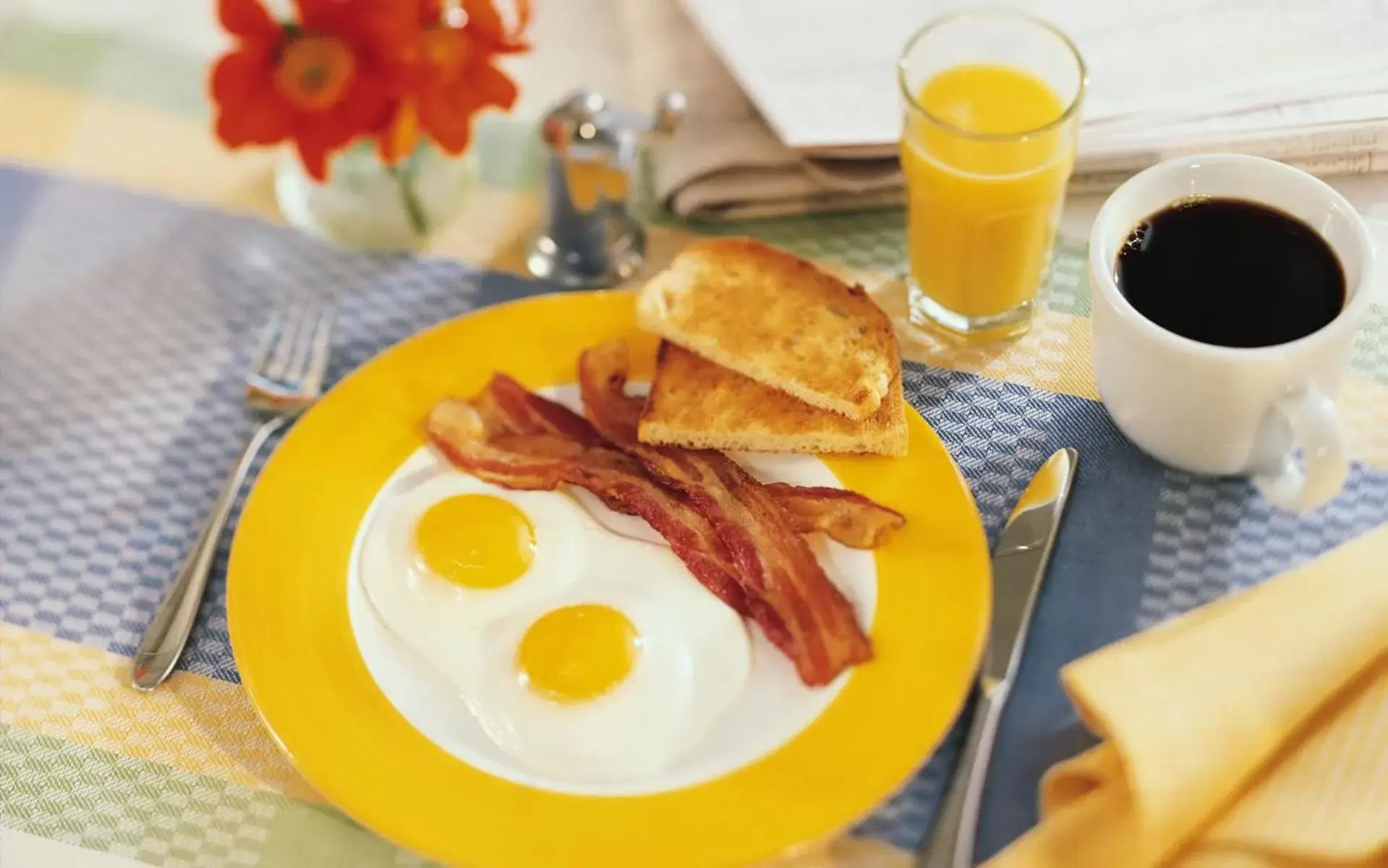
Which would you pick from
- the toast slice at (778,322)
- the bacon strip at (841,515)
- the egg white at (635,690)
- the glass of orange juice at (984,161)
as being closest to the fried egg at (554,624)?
the egg white at (635,690)

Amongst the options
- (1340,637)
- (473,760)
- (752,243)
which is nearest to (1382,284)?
(1340,637)

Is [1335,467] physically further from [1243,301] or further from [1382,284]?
[1382,284]

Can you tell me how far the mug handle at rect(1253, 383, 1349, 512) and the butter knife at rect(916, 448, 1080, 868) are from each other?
229 millimetres

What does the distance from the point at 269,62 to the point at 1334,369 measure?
3.83 ft

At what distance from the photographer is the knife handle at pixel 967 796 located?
116 cm

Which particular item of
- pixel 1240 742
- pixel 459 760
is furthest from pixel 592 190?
pixel 1240 742

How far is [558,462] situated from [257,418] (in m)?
0.42

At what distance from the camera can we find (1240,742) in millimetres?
1129

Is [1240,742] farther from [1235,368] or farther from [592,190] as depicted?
[592,190]

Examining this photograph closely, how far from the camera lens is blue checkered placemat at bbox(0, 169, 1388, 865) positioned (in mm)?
1340

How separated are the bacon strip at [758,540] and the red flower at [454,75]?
1.03ft

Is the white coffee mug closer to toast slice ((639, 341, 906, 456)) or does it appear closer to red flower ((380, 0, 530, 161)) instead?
toast slice ((639, 341, 906, 456))

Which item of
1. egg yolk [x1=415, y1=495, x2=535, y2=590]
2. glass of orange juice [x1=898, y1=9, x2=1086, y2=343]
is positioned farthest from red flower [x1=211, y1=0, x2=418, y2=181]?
glass of orange juice [x1=898, y1=9, x2=1086, y2=343]

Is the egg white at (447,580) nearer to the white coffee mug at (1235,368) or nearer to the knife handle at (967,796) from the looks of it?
the knife handle at (967,796)
